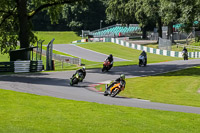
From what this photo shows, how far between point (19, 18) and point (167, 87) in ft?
56.8

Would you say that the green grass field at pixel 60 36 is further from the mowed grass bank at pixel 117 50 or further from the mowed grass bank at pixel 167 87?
the mowed grass bank at pixel 167 87

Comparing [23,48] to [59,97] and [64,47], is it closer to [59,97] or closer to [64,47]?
[59,97]

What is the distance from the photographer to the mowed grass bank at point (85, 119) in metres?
10.0

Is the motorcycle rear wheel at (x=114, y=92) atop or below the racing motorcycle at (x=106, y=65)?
below

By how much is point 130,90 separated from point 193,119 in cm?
1053

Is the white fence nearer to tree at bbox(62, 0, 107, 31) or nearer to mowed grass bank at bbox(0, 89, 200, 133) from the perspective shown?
mowed grass bank at bbox(0, 89, 200, 133)

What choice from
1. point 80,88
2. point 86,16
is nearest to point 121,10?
point 86,16

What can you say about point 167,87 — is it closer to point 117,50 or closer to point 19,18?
point 19,18

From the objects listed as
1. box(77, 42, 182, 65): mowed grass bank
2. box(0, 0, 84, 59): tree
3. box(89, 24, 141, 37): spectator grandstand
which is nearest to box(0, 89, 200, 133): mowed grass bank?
box(0, 0, 84, 59): tree

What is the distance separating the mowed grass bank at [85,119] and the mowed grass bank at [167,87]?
205 inches

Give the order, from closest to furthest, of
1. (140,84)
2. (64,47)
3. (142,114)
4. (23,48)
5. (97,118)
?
(97,118), (142,114), (140,84), (23,48), (64,47)

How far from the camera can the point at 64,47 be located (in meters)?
69.0

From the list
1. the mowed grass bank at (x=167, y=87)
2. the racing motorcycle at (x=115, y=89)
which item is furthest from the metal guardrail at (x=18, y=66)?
Answer: the racing motorcycle at (x=115, y=89)

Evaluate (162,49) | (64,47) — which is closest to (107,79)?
(162,49)
